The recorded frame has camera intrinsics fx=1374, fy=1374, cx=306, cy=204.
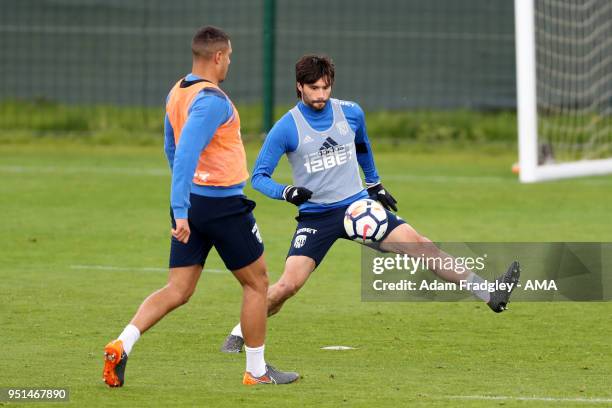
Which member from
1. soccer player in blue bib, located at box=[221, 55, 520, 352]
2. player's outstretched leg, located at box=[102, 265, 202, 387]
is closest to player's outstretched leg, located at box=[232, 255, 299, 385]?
player's outstretched leg, located at box=[102, 265, 202, 387]

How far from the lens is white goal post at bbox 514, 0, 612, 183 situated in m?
16.1

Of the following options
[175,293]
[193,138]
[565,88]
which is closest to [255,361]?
[175,293]

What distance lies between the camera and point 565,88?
1886 cm

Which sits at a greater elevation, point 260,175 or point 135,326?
point 260,175

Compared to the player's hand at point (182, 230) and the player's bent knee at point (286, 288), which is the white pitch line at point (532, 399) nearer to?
the player's hand at point (182, 230)

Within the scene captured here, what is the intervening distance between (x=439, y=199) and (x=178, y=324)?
7.57m

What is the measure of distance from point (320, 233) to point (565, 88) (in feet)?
34.4

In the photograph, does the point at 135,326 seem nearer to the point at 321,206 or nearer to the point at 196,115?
the point at 196,115

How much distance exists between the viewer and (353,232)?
902cm

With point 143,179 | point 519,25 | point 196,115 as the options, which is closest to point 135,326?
point 196,115

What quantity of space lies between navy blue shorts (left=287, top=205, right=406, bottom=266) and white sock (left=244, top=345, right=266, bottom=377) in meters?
1.46

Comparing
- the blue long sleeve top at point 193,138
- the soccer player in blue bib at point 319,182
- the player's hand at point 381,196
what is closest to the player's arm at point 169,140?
the blue long sleeve top at point 193,138

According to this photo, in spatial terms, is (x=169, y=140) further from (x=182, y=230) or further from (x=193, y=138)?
(x=182, y=230)

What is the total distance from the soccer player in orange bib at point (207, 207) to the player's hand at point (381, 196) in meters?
1.90
